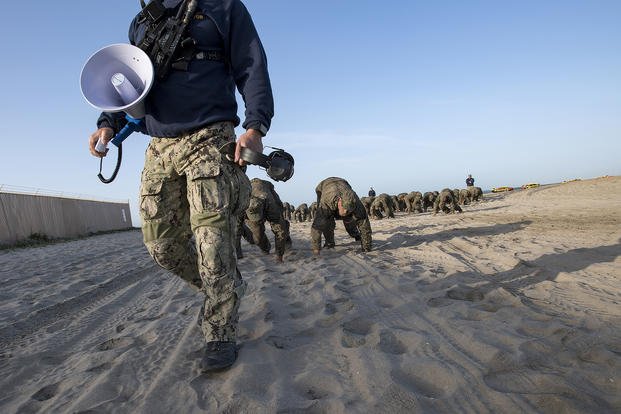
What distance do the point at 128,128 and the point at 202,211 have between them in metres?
0.91

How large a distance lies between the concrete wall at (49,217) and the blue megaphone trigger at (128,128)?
17.1 metres

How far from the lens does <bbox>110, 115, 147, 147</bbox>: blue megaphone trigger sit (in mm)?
2467

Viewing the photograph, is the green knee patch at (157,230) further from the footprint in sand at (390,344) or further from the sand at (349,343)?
the footprint in sand at (390,344)

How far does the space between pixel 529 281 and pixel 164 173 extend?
3604 mm

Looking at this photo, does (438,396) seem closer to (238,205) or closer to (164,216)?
(238,205)

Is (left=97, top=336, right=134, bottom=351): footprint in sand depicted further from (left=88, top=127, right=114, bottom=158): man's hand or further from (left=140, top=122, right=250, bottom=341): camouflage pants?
(left=88, top=127, right=114, bottom=158): man's hand

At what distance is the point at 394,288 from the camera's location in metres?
3.72

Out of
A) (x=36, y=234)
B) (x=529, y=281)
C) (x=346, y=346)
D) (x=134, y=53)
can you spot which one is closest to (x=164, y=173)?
(x=134, y=53)

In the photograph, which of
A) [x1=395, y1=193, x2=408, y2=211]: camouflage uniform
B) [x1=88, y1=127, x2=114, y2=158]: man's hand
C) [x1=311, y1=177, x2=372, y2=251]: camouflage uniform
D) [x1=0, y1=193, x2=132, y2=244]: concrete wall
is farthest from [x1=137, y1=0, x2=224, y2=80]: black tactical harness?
[x1=395, y1=193, x2=408, y2=211]: camouflage uniform

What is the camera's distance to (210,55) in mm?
2334

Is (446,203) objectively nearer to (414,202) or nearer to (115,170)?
(414,202)

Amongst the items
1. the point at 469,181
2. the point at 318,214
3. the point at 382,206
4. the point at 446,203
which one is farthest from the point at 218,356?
the point at 469,181

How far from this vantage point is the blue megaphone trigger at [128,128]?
8.09 ft

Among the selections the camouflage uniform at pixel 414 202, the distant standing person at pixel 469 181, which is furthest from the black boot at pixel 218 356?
the distant standing person at pixel 469 181
